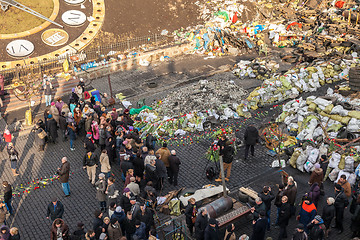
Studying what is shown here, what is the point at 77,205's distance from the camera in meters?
16.7

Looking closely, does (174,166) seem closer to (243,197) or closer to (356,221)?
(243,197)

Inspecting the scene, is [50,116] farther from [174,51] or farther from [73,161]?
[174,51]

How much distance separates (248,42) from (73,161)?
677 inches

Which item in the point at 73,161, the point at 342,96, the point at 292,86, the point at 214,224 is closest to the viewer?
the point at 214,224

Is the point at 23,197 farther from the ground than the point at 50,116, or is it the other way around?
the point at 50,116

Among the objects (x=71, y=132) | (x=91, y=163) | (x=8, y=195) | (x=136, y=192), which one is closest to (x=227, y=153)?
(x=136, y=192)

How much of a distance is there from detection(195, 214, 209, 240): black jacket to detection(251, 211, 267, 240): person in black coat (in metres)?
1.45

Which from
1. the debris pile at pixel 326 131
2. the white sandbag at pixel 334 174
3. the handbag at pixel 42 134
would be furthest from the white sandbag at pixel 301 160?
the handbag at pixel 42 134

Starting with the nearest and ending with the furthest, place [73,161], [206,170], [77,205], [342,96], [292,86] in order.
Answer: [77,205] < [206,170] < [73,161] < [342,96] < [292,86]

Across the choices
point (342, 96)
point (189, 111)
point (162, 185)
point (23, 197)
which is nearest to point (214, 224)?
point (162, 185)

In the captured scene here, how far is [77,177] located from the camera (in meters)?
18.6

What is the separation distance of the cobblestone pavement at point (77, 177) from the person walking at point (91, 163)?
0.53m

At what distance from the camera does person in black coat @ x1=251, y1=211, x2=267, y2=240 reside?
12938 mm

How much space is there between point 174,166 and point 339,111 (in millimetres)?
7930
